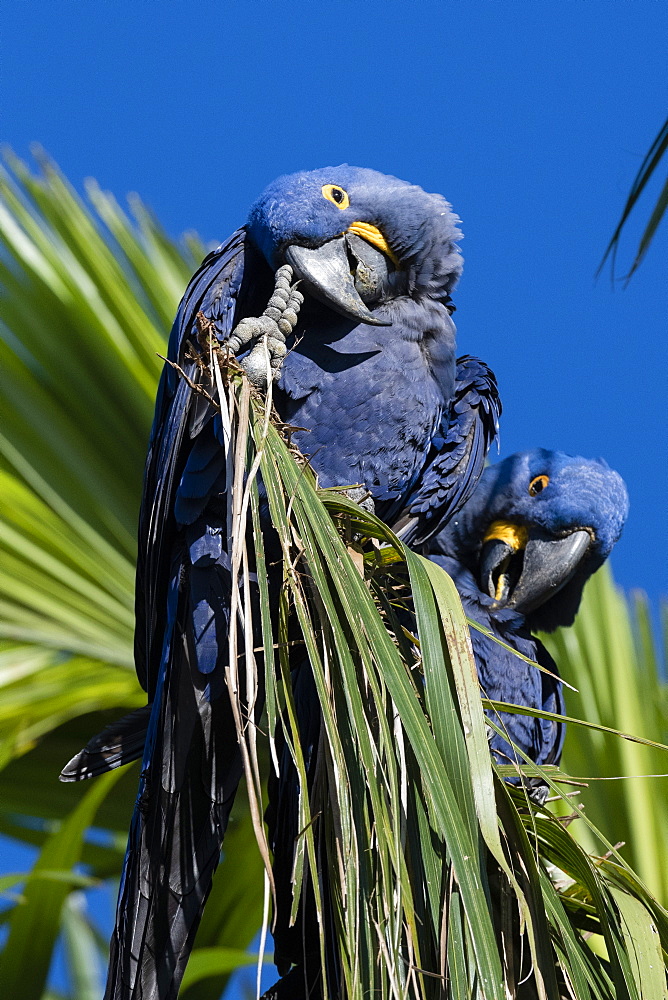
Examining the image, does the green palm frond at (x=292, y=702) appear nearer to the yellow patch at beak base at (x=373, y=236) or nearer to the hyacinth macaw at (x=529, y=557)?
the hyacinth macaw at (x=529, y=557)

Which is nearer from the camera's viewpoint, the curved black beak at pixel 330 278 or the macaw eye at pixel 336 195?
the curved black beak at pixel 330 278

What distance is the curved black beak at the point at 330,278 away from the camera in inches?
80.0

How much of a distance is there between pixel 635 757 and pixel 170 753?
48.3 inches

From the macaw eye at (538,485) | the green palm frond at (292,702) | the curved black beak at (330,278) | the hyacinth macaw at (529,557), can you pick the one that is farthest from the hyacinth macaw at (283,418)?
the macaw eye at (538,485)

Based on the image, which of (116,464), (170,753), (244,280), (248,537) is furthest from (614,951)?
(116,464)

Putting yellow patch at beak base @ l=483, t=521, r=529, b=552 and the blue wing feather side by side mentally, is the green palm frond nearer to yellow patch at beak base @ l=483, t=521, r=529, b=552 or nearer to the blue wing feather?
yellow patch at beak base @ l=483, t=521, r=529, b=552

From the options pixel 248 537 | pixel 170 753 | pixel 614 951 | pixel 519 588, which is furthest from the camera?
pixel 519 588

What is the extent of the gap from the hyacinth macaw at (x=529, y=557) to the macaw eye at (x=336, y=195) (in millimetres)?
1020

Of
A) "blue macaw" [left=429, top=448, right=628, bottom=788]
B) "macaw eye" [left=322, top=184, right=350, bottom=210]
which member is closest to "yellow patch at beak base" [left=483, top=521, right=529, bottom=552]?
"blue macaw" [left=429, top=448, right=628, bottom=788]

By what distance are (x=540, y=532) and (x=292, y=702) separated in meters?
1.83

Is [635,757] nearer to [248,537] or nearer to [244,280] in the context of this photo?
[248,537]

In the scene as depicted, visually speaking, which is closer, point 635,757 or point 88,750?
→ point 88,750

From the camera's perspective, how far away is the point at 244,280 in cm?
212

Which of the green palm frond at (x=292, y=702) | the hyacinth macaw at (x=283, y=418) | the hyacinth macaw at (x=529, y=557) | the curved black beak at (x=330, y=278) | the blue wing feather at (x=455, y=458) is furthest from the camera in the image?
the hyacinth macaw at (x=529, y=557)
